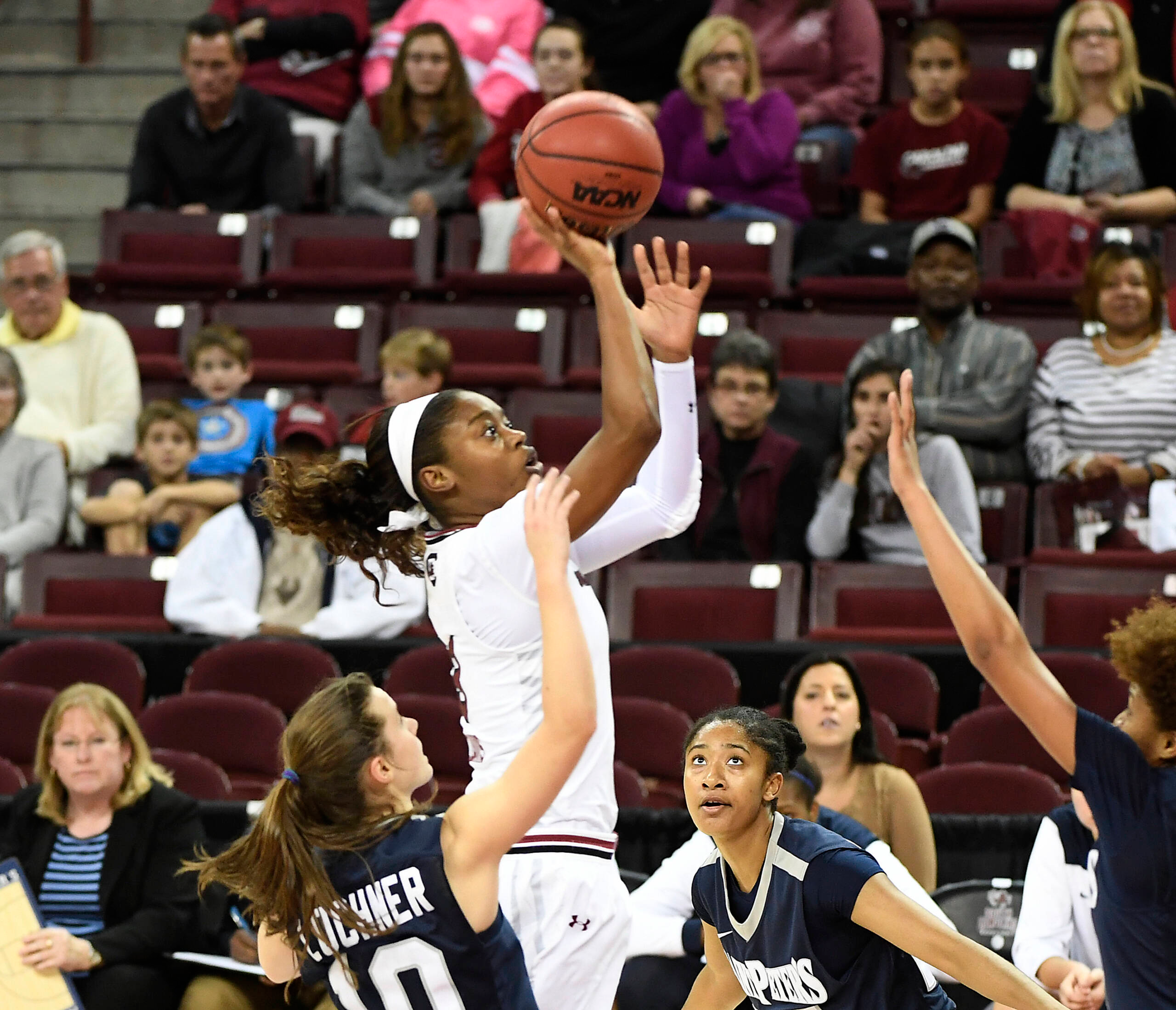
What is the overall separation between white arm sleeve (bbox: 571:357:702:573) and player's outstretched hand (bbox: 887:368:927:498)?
0.41 metres

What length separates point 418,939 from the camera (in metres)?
2.36

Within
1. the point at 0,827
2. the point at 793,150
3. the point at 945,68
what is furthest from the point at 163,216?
the point at 0,827

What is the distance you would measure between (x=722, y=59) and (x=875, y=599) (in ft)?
9.79

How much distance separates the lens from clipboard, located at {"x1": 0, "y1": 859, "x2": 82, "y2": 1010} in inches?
165

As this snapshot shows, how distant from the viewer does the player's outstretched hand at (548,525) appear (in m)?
2.25

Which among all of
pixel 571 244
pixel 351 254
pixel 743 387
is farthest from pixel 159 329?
pixel 571 244

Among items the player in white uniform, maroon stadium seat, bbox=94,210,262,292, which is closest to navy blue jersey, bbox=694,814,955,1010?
the player in white uniform

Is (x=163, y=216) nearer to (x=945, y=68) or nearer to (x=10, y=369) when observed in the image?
(x=10, y=369)

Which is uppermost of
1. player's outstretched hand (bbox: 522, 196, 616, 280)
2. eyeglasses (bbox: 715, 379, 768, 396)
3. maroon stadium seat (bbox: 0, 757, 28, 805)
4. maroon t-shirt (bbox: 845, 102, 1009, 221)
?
maroon t-shirt (bbox: 845, 102, 1009, 221)

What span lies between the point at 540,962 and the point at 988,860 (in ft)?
7.47

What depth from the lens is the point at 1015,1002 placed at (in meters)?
2.41

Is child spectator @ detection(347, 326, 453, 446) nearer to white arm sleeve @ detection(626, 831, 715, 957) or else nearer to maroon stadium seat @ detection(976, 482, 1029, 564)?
maroon stadium seat @ detection(976, 482, 1029, 564)

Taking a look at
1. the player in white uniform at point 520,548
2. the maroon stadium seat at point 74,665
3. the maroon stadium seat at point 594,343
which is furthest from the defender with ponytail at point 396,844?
the maroon stadium seat at point 594,343

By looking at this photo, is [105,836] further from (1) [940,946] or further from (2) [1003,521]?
(2) [1003,521]
